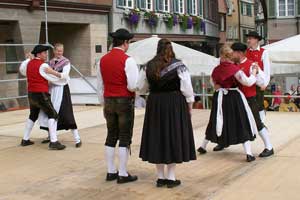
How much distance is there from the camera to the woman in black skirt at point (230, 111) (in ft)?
27.1

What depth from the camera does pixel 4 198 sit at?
6672 millimetres

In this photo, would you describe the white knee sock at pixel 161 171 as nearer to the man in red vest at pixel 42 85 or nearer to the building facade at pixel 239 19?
the man in red vest at pixel 42 85

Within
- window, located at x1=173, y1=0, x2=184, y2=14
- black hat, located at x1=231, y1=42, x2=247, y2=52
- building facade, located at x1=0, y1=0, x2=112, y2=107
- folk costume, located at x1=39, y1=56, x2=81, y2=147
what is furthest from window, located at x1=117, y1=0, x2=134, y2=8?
black hat, located at x1=231, y1=42, x2=247, y2=52

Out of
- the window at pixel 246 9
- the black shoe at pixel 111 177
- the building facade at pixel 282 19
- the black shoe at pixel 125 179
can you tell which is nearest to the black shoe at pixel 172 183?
the black shoe at pixel 125 179

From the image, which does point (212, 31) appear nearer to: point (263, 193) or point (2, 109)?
point (2, 109)

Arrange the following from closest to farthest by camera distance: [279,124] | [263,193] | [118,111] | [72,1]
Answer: [263,193] → [118,111] → [279,124] → [72,1]

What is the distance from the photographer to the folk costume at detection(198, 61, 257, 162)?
27.4ft

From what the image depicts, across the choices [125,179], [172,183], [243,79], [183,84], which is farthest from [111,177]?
[243,79]

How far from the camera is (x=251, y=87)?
341 inches

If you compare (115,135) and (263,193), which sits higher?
(115,135)

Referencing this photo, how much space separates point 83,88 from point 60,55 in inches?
349

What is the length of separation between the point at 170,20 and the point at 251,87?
24.1 metres

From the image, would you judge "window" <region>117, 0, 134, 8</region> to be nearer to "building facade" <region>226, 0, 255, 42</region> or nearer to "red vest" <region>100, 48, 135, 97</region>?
"red vest" <region>100, 48, 135, 97</region>

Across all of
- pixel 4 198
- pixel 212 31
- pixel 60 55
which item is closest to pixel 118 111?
pixel 4 198
